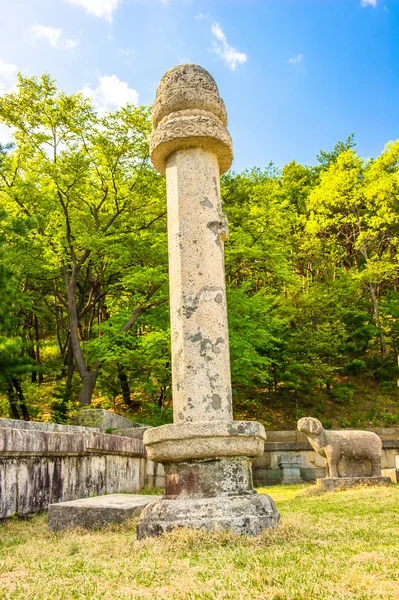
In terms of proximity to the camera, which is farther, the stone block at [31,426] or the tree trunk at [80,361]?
the tree trunk at [80,361]

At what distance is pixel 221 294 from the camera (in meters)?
4.83

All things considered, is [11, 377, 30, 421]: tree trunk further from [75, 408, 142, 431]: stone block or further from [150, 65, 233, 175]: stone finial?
[150, 65, 233, 175]: stone finial

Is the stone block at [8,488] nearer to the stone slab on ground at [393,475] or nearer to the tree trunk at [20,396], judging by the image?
the stone slab on ground at [393,475]

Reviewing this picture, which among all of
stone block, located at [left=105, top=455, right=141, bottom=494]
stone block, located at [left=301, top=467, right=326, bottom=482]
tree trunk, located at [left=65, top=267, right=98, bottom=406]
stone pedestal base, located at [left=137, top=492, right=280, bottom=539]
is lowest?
stone block, located at [left=301, top=467, right=326, bottom=482]

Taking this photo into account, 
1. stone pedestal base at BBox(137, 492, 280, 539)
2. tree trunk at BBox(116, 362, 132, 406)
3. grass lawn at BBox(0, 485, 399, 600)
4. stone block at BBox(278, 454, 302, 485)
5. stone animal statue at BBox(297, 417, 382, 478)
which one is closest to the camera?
grass lawn at BBox(0, 485, 399, 600)

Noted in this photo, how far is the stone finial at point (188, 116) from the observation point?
514 centimetres

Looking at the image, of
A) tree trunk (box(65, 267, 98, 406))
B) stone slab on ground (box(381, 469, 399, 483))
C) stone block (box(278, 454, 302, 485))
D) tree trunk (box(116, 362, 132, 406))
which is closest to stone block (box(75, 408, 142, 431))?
tree trunk (box(65, 267, 98, 406))

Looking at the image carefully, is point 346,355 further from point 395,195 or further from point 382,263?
point 395,195

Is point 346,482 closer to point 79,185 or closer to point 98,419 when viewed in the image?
point 98,419

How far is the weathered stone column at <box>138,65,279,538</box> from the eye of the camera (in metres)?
4.12

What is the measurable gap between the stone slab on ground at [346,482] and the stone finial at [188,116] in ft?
21.0

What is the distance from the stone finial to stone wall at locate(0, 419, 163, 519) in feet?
10.9

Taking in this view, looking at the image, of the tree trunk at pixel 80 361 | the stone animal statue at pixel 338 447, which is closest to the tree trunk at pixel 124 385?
the tree trunk at pixel 80 361

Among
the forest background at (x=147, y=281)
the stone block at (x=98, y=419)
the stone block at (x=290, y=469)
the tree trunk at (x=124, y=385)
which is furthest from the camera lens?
the tree trunk at (x=124, y=385)
